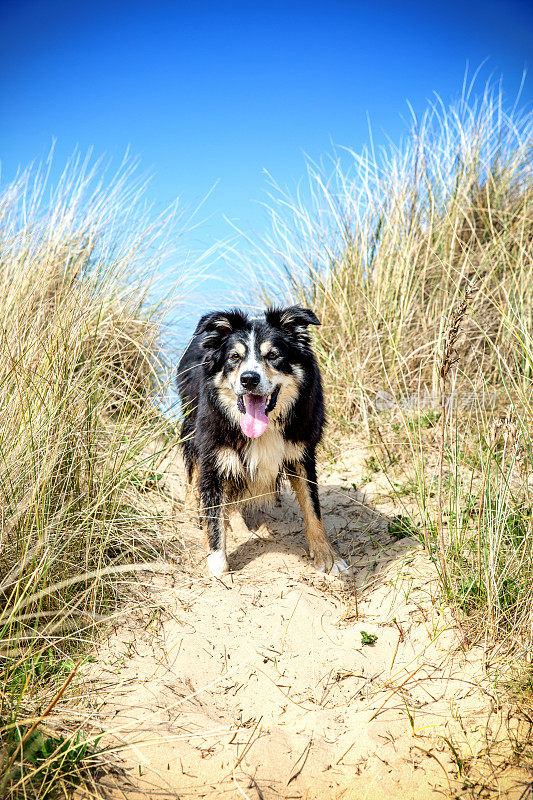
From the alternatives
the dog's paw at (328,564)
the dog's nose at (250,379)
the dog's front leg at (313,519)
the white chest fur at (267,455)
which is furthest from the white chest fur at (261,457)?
the dog's paw at (328,564)

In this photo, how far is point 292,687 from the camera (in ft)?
8.79

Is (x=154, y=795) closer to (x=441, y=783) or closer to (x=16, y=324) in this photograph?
(x=441, y=783)

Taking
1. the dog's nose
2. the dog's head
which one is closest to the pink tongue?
the dog's head

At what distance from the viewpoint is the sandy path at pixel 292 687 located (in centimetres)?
221

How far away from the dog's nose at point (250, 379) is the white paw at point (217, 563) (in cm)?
106

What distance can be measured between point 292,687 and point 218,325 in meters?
2.12

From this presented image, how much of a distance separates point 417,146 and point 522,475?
489 cm

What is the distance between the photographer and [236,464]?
3.74 metres

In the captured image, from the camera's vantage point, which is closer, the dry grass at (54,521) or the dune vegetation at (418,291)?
the dry grass at (54,521)

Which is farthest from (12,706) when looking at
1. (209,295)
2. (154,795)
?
(209,295)

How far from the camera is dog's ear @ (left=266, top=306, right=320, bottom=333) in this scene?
146 inches

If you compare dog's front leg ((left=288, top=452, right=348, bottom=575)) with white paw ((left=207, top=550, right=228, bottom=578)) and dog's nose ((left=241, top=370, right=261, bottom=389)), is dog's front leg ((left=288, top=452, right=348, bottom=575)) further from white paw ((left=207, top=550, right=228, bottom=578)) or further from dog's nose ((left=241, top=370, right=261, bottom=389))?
dog's nose ((left=241, top=370, right=261, bottom=389))

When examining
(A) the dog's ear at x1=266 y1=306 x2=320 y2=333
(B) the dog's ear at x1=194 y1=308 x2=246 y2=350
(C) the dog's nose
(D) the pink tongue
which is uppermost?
(A) the dog's ear at x1=266 y1=306 x2=320 y2=333

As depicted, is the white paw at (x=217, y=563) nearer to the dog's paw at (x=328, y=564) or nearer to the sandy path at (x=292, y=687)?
the sandy path at (x=292, y=687)
